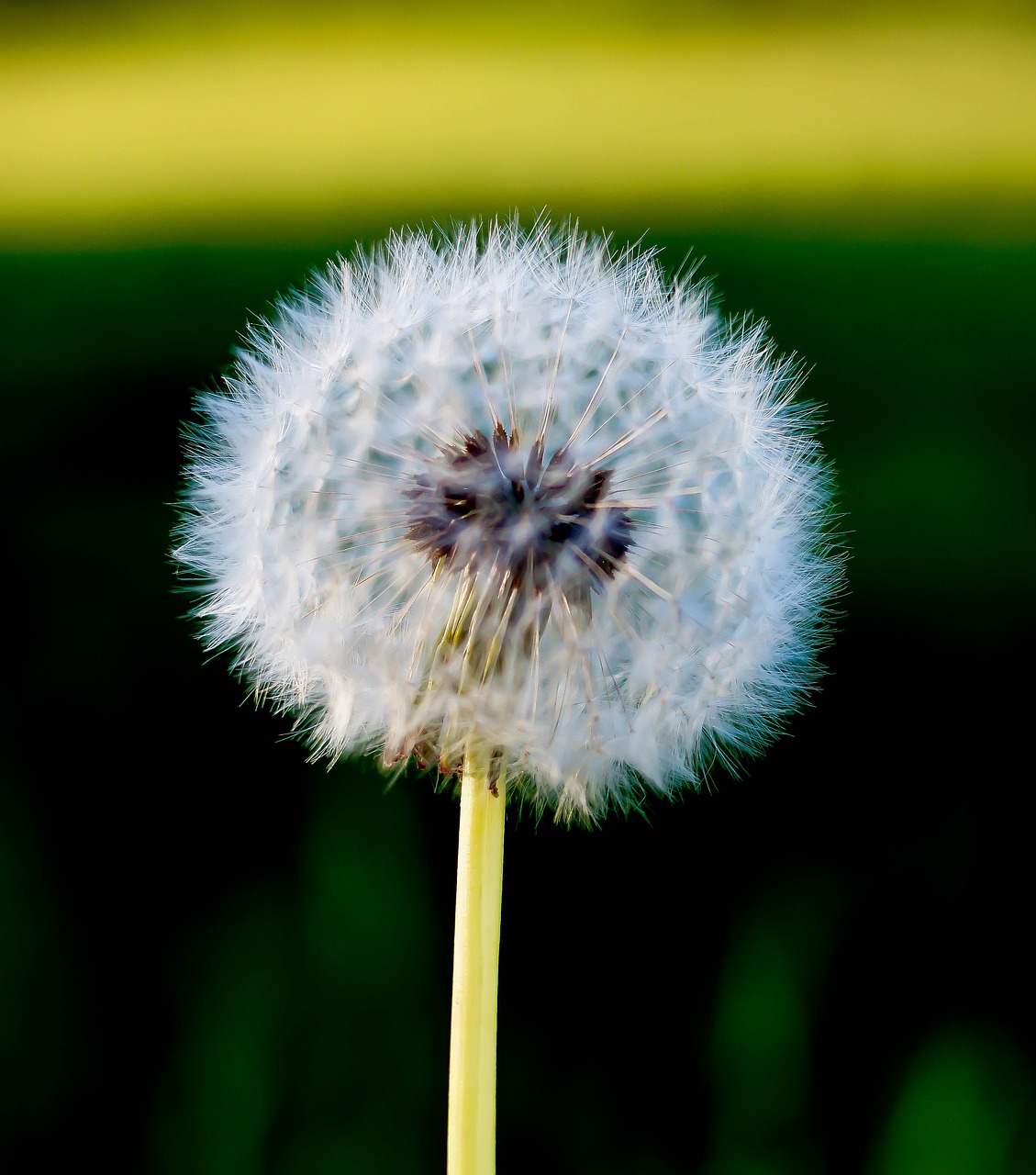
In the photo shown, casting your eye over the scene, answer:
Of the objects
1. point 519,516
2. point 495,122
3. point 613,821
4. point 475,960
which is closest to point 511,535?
point 519,516

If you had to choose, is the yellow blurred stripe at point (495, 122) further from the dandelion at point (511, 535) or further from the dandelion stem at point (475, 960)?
the dandelion stem at point (475, 960)

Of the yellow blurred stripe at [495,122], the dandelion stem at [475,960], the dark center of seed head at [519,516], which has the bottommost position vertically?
the dandelion stem at [475,960]

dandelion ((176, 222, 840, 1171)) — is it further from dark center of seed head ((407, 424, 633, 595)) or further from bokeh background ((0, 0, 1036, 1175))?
bokeh background ((0, 0, 1036, 1175))

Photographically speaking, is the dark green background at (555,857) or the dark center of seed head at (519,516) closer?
the dark center of seed head at (519,516)

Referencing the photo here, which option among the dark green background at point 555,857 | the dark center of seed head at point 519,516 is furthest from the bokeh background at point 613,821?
the dark center of seed head at point 519,516

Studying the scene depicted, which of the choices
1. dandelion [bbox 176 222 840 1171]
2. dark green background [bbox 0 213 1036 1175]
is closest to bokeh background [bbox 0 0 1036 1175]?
dark green background [bbox 0 213 1036 1175]

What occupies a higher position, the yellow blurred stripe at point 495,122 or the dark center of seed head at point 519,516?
the yellow blurred stripe at point 495,122

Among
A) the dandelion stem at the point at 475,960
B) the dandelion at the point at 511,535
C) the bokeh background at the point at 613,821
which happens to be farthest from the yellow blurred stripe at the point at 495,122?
the dandelion stem at the point at 475,960

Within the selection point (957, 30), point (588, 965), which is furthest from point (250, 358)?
point (957, 30)
